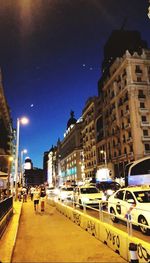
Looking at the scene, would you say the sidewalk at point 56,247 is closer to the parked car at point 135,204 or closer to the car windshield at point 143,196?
the parked car at point 135,204

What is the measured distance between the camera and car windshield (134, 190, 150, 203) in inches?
441

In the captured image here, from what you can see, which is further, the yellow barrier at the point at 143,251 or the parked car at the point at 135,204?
the parked car at the point at 135,204

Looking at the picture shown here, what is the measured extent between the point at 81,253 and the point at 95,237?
2.09m

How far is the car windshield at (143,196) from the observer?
1121 centimetres

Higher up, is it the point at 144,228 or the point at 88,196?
the point at 88,196

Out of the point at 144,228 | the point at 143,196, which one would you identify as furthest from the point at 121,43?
the point at 144,228

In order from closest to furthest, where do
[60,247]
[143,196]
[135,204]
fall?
[60,247], [135,204], [143,196]

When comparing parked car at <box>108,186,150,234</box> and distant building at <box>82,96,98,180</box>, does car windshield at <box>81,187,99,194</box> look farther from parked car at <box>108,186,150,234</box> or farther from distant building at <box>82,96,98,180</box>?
distant building at <box>82,96,98,180</box>

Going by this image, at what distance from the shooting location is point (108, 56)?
69625 millimetres

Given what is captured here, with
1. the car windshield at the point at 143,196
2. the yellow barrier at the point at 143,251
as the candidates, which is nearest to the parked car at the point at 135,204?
the car windshield at the point at 143,196

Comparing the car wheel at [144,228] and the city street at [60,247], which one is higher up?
the car wheel at [144,228]

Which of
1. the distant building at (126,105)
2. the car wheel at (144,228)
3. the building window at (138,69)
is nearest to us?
the car wheel at (144,228)

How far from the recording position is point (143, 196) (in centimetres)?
1151

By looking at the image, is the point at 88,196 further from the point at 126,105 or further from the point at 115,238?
the point at 126,105
